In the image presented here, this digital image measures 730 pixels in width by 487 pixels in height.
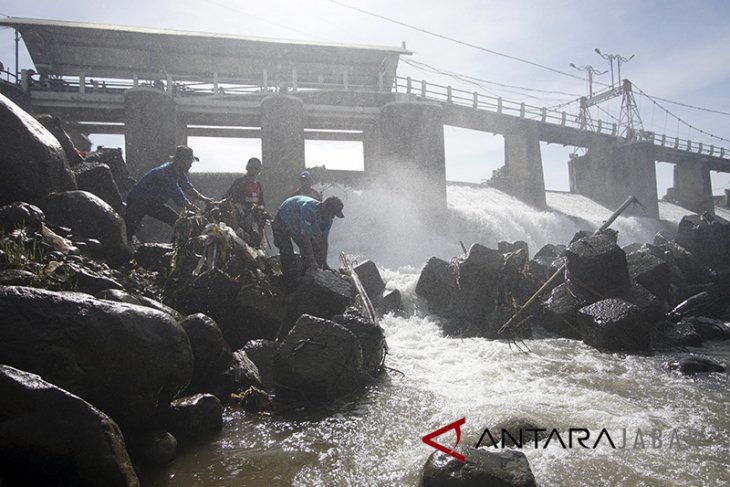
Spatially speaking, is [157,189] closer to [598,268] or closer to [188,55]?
[598,268]

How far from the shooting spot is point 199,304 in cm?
581

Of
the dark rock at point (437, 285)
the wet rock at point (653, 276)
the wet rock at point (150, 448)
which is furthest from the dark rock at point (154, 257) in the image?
the wet rock at point (653, 276)

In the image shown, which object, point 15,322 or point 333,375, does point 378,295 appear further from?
point 15,322

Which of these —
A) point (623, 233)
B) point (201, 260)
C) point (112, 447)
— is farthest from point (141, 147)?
point (623, 233)

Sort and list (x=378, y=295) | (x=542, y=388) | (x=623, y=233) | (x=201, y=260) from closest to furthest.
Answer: (x=542, y=388)
(x=201, y=260)
(x=378, y=295)
(x=623, y=233)

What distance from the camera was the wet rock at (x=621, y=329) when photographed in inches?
295

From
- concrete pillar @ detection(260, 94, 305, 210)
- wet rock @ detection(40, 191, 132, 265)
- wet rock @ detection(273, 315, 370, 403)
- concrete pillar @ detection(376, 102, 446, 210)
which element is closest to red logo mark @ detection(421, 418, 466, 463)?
wet rock @ detection(273, 315, 370, 403)

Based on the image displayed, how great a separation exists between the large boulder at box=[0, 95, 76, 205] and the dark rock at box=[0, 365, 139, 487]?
3.95 m

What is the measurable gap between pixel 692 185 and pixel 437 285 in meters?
40.9

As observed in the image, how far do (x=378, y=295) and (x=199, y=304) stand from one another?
4907 millimetres

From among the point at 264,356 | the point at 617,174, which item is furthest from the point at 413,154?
the point at 617,174

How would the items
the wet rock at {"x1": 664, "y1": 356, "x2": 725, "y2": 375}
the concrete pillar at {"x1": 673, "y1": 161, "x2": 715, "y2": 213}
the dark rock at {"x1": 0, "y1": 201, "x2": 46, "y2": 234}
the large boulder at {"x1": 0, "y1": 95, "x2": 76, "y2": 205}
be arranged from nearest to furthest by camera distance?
the dark rock at {"x1": 0, "y1": 201, "x2": 46, "y2": 234}
the large boulder at {"x1": 0, "y1": 95, "x2": 76, "y2": 205}
the wet rock at {"x1": 664, "y1": 356, "x2": 725, "y2": 375}
the concrete pillar at {"x1": 673, "y1": 161, "x2": 715, "y2": 213}

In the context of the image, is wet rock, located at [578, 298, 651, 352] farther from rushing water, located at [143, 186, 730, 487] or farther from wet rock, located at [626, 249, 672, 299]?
wet rock, located at [626, 249, 672, 299]

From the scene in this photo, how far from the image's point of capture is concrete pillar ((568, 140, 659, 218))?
33531mm
